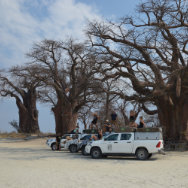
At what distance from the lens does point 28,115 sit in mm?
46094

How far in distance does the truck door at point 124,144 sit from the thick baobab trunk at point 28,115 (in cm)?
3095

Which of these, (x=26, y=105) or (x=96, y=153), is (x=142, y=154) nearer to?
(x=96, y=153)

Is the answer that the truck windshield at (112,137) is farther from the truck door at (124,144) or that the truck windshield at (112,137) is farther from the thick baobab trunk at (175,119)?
the thick baobab trunk at (175,119)

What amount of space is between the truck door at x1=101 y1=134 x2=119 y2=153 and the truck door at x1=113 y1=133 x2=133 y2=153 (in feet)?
0.63

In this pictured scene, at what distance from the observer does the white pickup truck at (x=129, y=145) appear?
15.7m

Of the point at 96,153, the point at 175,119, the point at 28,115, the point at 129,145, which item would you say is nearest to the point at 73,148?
the point at 96,153

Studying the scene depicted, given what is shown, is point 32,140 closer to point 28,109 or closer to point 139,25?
point 28,109

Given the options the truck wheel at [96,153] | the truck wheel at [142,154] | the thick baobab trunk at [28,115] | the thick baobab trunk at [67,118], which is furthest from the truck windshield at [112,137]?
the thick baobab trunk at [28,115]

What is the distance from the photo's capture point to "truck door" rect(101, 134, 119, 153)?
1656cm

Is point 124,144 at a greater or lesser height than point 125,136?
lesser

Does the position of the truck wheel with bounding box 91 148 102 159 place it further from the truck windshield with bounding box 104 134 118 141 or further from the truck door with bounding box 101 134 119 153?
the truck windshield with bounding box 104 134 118 141

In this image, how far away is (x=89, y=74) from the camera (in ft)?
85.0

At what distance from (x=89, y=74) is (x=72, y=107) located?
10.4 metres

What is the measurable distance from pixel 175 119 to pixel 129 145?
886cm
